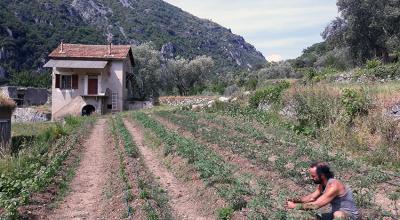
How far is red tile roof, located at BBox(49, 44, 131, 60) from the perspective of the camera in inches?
1630

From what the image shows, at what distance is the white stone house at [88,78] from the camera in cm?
4009

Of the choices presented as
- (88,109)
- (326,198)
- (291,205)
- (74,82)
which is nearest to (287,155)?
(291,205)

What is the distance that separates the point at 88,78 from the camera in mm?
41562

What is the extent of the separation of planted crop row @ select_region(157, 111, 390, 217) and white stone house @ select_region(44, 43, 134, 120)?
76.5ft

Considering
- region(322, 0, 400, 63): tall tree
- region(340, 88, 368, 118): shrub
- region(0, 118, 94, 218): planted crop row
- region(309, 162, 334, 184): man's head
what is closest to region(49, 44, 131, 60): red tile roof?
region(322, 0, 400, 63): tall tree

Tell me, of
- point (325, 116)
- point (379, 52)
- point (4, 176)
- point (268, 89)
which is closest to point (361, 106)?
point (325, 116)

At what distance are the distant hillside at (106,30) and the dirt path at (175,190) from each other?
68.5m

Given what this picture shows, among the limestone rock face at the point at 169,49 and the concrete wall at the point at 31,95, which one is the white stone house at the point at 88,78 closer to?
the concrete wall at the point at 31,95

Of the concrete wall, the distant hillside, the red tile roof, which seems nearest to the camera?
the red tile roof

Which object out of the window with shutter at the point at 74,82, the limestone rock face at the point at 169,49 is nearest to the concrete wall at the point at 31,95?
the window with shutter at the point at 74,82

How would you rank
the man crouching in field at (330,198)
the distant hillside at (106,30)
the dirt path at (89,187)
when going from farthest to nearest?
the distant hillside at (106,30) < the dirt path at (89,187) < the man crouching in field at (330,198)

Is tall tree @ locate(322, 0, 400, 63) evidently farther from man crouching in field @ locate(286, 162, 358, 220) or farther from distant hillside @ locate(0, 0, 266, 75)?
distant hillside @ locate(0, 0, 266, 75)

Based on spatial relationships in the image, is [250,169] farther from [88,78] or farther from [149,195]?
[88,78]

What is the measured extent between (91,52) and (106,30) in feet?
230
